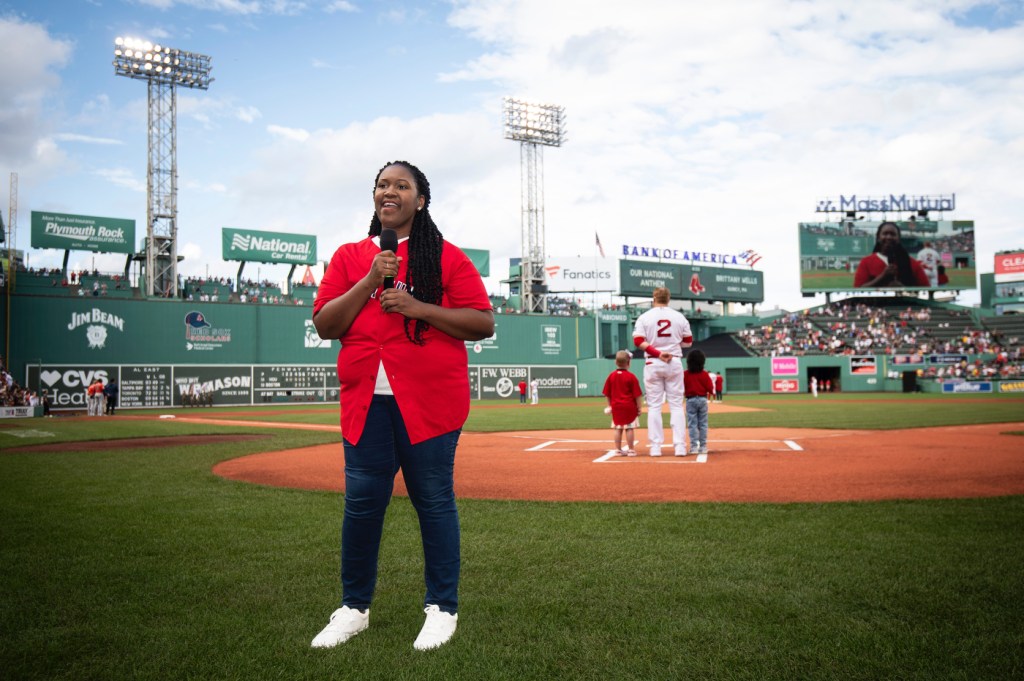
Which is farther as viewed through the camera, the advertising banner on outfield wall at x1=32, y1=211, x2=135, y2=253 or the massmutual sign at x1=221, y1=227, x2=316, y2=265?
the massmutual sign at x1=221, y1=227, x2=316, y2=265

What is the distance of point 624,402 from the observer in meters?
10.5

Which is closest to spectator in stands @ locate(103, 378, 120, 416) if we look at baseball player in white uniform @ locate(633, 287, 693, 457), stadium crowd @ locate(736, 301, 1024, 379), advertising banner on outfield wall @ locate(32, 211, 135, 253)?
advertising banner on outfield wall @ locate(32, 211, 135, 253)

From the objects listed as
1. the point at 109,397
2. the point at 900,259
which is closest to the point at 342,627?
the point at 109,397

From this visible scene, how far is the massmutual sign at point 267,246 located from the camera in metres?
46.8

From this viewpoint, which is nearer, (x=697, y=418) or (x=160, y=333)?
(x=697, y=418)

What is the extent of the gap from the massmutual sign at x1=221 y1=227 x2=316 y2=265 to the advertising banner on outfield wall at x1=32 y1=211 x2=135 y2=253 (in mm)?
5488

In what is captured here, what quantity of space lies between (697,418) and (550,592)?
6.71m

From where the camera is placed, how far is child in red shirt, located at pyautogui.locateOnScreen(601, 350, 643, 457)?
34.5ft

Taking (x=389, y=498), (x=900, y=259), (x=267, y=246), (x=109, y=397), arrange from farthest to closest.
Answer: (x=900, y=259) < (x=267, y=246) < (x=109, y=397) < (x=389, y=498)

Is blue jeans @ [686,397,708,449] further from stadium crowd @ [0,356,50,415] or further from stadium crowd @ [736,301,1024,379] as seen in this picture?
stadium crowd @ [736,301,1024,379]

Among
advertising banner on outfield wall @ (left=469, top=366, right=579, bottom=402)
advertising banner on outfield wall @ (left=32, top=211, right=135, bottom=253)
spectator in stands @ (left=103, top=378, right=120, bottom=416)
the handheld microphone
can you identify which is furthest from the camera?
advertising banner on outfield wall @ (left=469, top=366, right=579, bottom=402)

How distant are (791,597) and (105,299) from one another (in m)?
40.7

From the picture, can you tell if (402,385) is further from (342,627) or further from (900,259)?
(900,259)

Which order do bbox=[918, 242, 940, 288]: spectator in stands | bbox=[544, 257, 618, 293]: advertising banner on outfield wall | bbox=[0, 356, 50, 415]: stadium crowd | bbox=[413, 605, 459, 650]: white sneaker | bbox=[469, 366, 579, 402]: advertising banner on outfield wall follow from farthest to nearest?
bbox=[918, 242, 940, 288]: spectator in stands
bbox=[544, 257, 618, 293]: advertising banner on outfield wall
bbox=[469, 366, 579, 402]: advertising banner on outfield wall
bbox=[0, 356, 50, 415]: stadium crowd
bbox=[413, 605, 459, 650]: white sneaker
